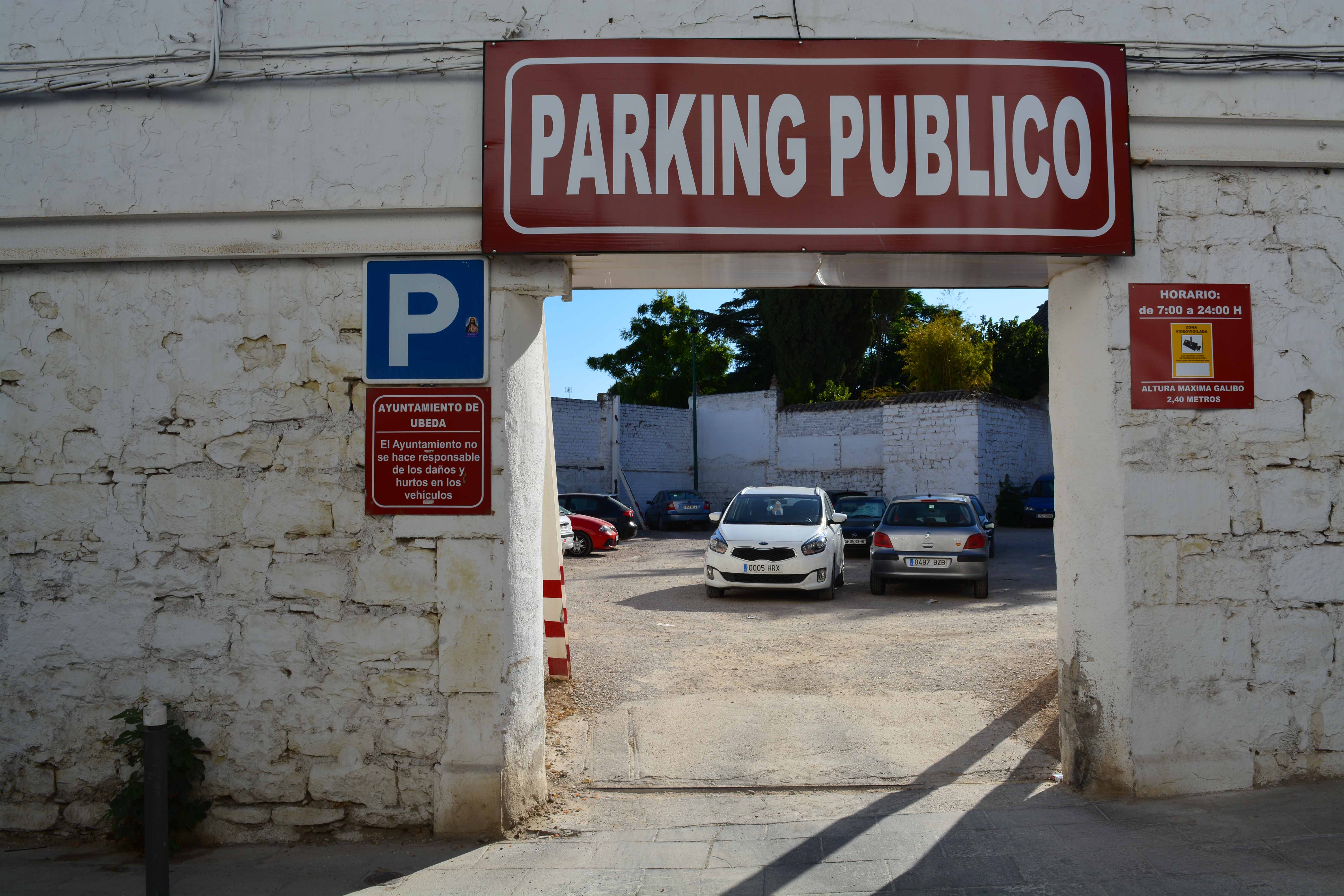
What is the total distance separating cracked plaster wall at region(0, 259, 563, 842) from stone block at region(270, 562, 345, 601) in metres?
0.01

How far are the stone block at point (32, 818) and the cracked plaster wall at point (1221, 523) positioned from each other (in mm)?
5176

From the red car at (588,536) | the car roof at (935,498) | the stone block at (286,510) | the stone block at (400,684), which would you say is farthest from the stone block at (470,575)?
the red car at (588,536)

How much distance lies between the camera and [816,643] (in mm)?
8773

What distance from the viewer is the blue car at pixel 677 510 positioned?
91.0 ft

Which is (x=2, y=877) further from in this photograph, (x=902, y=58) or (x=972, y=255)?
(x=902, y=58)

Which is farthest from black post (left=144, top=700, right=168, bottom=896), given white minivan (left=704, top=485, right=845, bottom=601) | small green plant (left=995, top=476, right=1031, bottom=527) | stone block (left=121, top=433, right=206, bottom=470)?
small green plant (left=995, top=476, right=1031, bottom=527)

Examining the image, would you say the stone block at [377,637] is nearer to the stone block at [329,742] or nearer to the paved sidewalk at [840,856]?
the stone block at [329,742]

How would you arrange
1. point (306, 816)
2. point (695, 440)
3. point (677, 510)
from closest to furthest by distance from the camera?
point (306, 816), point (677, 510), point (695, 440)

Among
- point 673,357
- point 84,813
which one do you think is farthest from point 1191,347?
point 673,357

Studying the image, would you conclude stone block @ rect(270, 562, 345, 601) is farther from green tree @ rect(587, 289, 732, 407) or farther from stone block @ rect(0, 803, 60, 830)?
green tree @ rect(587, 289, 732, 407)

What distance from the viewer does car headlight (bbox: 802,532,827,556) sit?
11672mm

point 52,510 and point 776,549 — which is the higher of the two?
point 52,510

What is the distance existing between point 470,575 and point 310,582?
802 millimetres

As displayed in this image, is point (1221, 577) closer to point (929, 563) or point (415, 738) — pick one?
point (415, 738)
